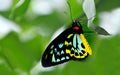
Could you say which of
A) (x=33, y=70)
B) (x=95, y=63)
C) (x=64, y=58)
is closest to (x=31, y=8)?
(x=33, y=70)

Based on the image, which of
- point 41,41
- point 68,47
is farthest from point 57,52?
point 41,41

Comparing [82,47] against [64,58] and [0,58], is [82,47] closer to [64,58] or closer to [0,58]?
[64,58]

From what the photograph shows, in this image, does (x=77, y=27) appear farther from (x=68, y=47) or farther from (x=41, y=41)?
(x=41, y=41)

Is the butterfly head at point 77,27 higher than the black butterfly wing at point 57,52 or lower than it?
higher

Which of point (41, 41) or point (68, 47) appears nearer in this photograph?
point (68, 47)
